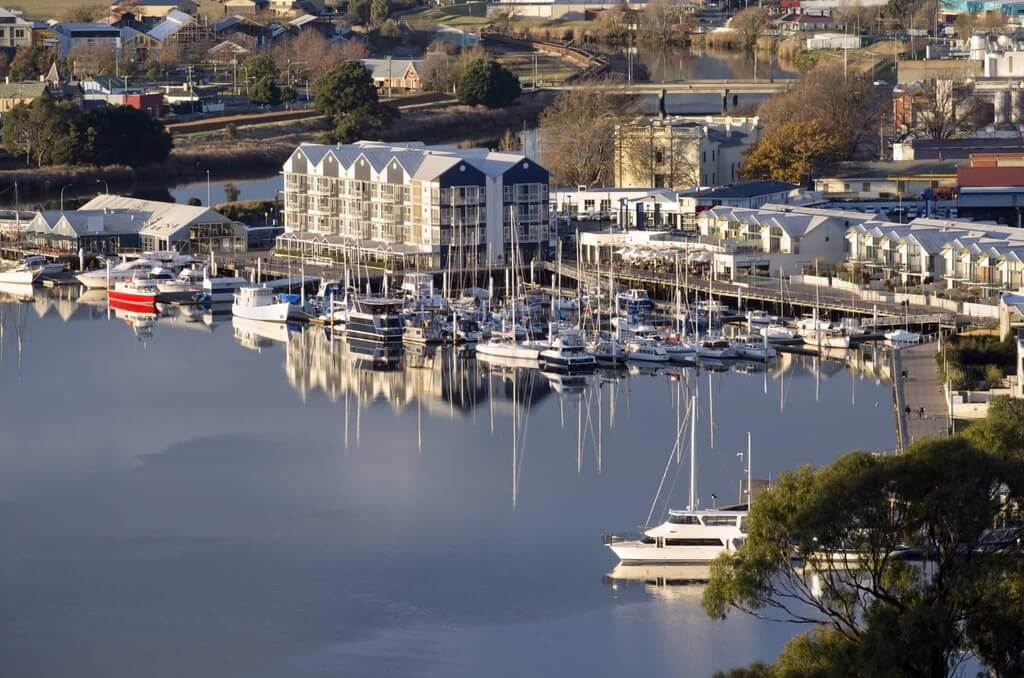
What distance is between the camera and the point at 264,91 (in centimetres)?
2747

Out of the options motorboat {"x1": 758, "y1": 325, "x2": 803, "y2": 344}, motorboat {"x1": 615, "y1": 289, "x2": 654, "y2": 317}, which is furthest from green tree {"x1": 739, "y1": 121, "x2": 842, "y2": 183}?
motorboat {"x1": 758, "y1": 325, "x2": 803, "y2": 344}

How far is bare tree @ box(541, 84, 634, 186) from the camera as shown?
19.8m

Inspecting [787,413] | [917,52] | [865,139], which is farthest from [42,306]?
[917,52]

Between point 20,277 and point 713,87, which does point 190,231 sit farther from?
point 713,87

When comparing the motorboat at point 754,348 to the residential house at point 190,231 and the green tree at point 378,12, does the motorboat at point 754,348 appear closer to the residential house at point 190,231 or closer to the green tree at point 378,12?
the residential house at point 190,231

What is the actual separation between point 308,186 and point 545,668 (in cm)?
1065

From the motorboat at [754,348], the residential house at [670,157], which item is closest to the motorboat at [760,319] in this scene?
the motorboat at [754,348]

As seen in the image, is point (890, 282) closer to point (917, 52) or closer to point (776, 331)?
point (776, 331)

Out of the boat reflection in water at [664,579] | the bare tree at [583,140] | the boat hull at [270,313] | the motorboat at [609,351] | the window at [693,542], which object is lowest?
the boat hull at [270,313]

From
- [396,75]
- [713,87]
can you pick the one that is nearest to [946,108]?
[713,87]

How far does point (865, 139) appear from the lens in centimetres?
A: 2319

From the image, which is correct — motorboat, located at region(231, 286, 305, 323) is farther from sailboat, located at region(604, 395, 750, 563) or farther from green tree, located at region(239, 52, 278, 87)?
green tree, located at region(239, 52, 278, 87)

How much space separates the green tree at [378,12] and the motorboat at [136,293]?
70.9ft

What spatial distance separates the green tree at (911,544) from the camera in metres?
5.79
